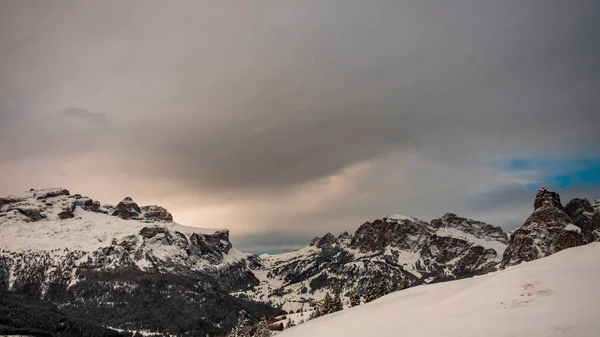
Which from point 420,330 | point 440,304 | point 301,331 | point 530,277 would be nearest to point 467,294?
point 440,304

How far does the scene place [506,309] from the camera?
24125mm

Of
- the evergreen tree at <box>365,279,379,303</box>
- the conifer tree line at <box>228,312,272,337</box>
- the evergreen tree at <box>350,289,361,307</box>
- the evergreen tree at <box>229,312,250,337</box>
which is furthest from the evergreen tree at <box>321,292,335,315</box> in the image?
the evergreen tree at <box>229,312,250,337</box>

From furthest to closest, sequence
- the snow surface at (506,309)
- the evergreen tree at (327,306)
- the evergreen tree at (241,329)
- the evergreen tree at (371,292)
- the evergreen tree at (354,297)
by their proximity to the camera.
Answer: the evergreen tree at (354,297), the evergreen tree at (371,292), the evergreen tree at (327,306), the evergreen tree at (241,329), the snow surface at (506,309)

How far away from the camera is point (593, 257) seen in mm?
29906

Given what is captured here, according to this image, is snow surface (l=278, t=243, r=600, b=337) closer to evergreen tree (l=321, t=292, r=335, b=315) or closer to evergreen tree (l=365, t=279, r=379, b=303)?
evergreen tree (l=321, t=292, r=335, b=315)

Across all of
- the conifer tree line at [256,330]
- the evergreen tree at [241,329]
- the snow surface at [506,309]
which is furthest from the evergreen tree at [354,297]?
the snow surface at [506,309]

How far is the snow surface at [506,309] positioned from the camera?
2052cm

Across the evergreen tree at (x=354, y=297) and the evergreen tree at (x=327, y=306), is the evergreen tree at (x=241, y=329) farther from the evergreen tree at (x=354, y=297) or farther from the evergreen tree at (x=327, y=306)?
the evergreen tree at (x=354, y=297)

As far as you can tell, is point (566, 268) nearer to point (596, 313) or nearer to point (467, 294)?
point (467, 294)

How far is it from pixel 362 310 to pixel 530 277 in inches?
586

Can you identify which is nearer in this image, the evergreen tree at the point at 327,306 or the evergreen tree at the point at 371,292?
the evergreen tree at the point at 327,306

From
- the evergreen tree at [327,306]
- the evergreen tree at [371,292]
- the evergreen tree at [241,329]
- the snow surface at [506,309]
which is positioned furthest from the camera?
the evergreen tree at [371,292]

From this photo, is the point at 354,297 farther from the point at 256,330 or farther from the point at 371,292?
the point at 256,330

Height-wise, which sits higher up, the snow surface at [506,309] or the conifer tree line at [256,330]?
the snow surface at [506,309]
